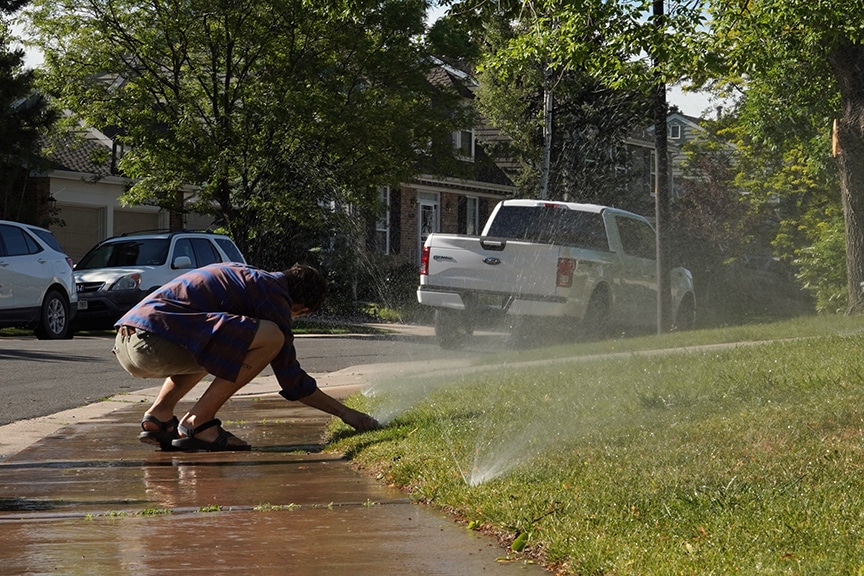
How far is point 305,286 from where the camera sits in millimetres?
7738

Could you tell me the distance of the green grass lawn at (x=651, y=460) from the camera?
4488mm

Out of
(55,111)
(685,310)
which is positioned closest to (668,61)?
(685,310)

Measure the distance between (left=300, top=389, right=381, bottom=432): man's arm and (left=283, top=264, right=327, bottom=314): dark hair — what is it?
0.60 metres

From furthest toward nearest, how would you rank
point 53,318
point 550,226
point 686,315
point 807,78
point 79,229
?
point 79,229, point 807,78, point 686,315, point 53,318, point 550,226

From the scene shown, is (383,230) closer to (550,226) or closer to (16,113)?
(16,113)

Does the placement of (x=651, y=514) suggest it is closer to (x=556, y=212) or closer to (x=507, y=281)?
(x=507, y=281)

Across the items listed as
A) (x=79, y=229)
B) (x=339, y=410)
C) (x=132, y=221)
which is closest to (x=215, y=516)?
(x=339, y=410)

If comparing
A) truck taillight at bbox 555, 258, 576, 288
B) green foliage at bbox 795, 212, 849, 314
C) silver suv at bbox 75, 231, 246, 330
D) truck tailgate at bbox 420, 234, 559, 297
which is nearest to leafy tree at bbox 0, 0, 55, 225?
silver suv at bbox 75, 231, 246, 330

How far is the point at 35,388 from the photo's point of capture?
1198 centimetres

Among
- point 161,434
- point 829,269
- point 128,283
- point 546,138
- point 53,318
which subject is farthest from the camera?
point 546,138

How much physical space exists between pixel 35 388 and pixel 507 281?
704cm

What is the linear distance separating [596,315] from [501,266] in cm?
189

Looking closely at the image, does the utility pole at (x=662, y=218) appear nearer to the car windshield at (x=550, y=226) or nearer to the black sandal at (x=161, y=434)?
the car windshield at (x=550, y=226)

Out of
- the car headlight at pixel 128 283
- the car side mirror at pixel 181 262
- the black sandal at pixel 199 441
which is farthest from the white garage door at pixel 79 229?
the black sandal at pixel 199 441
